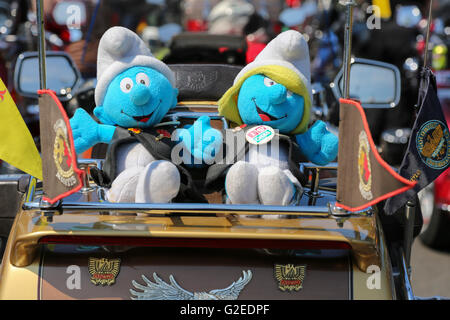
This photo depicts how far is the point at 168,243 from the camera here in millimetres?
2010

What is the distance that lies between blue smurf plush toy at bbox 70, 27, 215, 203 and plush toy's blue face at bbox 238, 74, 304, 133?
0.39m

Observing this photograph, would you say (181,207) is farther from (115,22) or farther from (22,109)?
(115,22)

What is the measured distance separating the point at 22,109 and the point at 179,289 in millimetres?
4949

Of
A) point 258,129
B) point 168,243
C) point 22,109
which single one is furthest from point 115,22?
point 168,243

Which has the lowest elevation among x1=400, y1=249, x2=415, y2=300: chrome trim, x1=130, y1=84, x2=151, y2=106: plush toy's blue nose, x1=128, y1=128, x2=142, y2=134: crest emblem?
x1=400, y1=249, x2=415, y2=300: chrome trim

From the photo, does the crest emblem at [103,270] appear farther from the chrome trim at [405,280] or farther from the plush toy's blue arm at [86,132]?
the chrome trim at [405,280]

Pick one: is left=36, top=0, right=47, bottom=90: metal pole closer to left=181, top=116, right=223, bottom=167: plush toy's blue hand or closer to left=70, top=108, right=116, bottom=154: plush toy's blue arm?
left=70, top=108, right=116, bottom=154: plush toy's blue arm

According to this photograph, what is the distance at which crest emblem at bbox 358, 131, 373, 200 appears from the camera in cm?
187

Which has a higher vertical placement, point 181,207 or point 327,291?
point 181,207

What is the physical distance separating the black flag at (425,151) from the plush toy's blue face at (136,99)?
113 centimetres

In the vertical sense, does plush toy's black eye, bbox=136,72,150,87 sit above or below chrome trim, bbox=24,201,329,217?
above

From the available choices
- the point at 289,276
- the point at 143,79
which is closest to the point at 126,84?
the point at 143,79

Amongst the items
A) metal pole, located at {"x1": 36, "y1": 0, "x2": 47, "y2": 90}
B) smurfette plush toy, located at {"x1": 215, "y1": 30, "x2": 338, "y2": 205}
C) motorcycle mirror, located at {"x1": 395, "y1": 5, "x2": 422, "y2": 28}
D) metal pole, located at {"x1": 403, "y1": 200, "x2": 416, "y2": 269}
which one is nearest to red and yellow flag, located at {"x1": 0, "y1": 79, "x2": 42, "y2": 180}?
metal pole, located at {"x1": 36, "y1": 0, "x2": 47, "y2": 90}

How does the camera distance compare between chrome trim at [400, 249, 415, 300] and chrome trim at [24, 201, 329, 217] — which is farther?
chrome trim at [400, 249, 415, 300]
